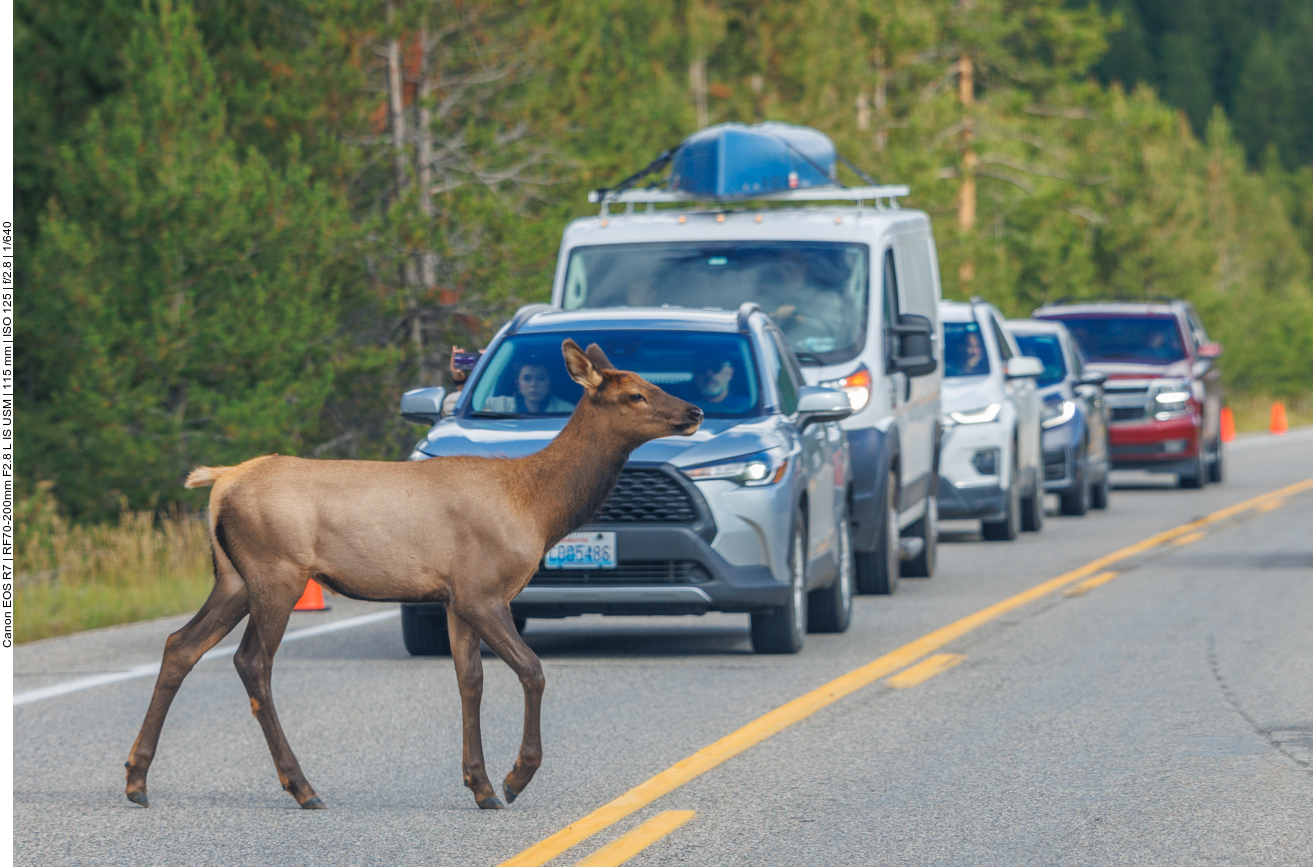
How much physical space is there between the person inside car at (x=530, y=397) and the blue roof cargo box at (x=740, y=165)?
5.19 m

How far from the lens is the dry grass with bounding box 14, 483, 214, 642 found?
14062 mm

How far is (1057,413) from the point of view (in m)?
22.2

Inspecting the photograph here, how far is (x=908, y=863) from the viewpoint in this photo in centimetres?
657

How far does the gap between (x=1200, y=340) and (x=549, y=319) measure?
1715 centimetres

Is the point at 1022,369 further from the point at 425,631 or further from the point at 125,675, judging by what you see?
the point at 125,675

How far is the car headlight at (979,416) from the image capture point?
18875mm

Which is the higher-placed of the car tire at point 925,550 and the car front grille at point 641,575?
the car front grille at point 641,575

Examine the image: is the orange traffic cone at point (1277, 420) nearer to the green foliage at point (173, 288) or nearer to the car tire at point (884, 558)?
the green foliage at point (173, 288)

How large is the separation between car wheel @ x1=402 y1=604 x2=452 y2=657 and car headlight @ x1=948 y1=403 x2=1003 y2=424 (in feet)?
26.6

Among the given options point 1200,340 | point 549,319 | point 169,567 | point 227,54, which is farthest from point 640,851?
point 1200,340

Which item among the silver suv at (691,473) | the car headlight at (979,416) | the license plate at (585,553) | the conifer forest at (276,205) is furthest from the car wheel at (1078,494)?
the license plate at (585,553)

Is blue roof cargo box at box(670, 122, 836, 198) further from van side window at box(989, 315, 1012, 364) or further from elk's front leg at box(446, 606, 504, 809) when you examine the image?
elk's front leg at box(446, 606, 504, 809)

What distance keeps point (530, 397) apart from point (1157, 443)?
15.7 meters

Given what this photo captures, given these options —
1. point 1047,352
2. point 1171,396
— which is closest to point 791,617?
point 1047,352
